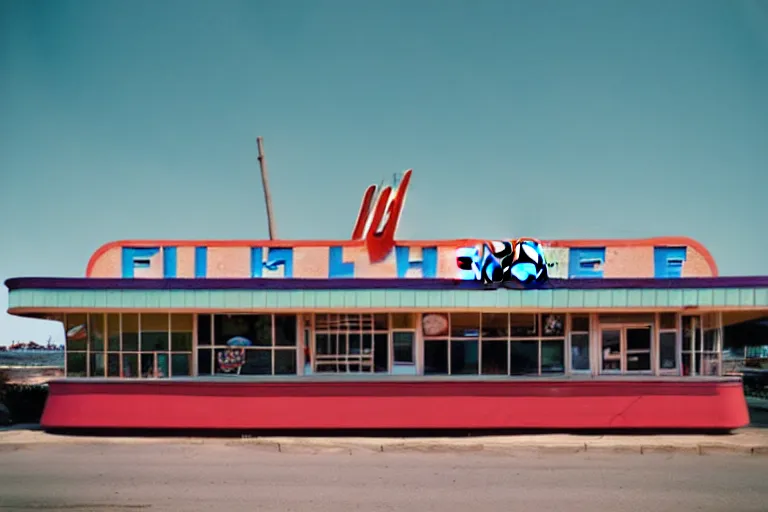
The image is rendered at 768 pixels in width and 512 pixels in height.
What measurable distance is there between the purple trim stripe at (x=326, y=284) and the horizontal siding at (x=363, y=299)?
10cm

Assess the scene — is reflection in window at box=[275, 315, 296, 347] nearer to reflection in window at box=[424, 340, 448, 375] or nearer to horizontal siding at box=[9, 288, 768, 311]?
horizontal siding at box=[9, 288, 768, 311]

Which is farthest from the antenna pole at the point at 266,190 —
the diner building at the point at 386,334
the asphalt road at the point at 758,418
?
the asphalt road at the point at 758,418

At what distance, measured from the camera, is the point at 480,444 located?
15.7m

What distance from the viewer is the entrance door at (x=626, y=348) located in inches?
723

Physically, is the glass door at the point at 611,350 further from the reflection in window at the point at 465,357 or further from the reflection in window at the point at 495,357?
the reflection in window at the point at 465,357

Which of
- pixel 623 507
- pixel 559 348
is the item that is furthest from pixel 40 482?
pixel 559 348

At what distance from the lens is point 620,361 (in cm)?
1836

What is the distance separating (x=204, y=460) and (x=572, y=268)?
9737 millimetres

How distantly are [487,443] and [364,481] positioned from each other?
14.5 feet

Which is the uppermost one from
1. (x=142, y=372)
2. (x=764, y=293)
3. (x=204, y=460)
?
(x=764, y=293)

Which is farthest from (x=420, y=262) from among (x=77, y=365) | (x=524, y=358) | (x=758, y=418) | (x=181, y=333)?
(x=758, y=418)

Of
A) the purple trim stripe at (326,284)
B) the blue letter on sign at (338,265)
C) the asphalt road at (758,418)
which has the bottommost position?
the asphalt road at (758,418)

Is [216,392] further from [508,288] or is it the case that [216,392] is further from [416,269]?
[508,288]

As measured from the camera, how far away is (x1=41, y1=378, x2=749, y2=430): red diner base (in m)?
16.9
